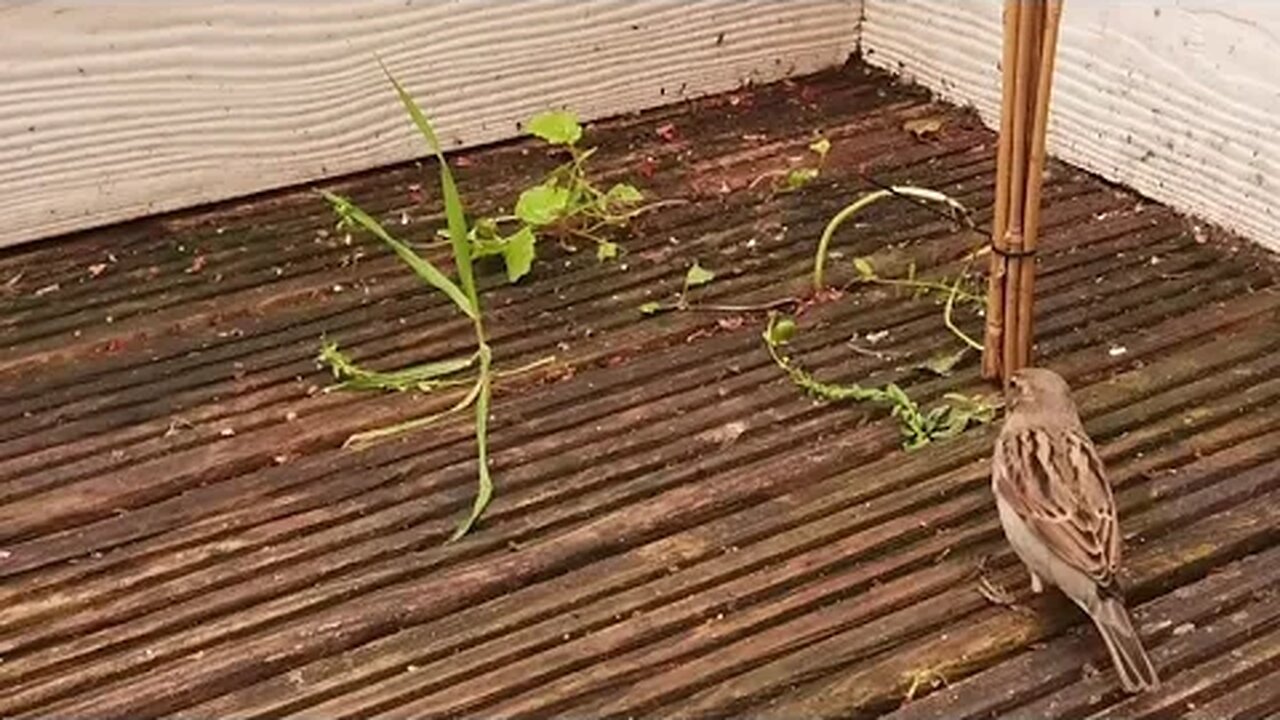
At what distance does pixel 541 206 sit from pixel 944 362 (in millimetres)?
649

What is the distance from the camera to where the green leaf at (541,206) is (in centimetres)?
274

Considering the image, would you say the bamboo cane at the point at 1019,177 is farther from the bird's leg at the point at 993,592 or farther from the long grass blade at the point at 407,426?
the long grass blade at the point at 407,426

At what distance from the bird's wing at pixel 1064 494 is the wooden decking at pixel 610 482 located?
0.28ft

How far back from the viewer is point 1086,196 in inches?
112

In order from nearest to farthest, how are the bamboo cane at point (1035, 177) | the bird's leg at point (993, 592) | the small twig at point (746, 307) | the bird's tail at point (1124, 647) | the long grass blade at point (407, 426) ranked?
the bird's tail at point (1124, 647), the bird's leg at point (993, 592), the bamboo cane at point (1035, 177), the long grass blade at point (407, 426), the small twig at point (746, 307)

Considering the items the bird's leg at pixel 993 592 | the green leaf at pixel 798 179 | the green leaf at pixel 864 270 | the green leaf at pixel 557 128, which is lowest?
the green leaf at pixel 798 179

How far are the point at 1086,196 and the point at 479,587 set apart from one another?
124 cm

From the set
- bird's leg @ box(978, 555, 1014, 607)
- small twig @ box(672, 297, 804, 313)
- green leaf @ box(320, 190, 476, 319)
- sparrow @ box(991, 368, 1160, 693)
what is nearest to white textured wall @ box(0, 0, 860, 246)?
green leaf @ box(320, 190, 476, 319)

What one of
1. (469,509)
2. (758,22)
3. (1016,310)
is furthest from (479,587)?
(758,22)

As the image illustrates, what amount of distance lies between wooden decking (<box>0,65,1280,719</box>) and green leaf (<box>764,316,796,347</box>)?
0.05 ft

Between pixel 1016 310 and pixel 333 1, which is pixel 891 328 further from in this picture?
pixel 333 1

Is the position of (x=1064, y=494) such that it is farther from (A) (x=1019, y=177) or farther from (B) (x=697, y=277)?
(B) (x=697, y=277)

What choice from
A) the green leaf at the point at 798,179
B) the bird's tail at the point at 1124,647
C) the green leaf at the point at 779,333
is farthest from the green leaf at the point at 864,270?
the bird's tail at the point at 1124,647

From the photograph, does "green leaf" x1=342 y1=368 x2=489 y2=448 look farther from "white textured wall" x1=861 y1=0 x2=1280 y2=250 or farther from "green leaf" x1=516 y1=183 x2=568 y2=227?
"white textured wall" x1=861 y1=0 x2=1280 y2=250
